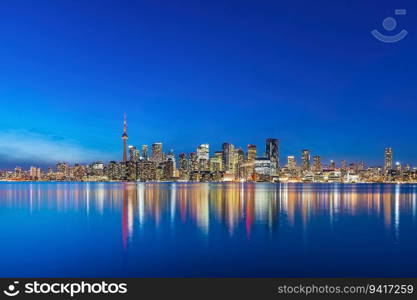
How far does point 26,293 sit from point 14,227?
A: 2537 cm

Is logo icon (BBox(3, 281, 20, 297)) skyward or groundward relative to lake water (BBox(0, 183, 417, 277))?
skyward

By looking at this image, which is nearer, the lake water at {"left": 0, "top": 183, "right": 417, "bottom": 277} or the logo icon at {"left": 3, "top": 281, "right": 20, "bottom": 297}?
the logo icon at {"left": 3, "top": 281, "right": 20, "bottom": 297}

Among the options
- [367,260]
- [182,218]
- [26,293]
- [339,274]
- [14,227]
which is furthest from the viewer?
[182,218]

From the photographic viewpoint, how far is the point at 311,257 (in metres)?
23.5

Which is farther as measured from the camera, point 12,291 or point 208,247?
point 208,247

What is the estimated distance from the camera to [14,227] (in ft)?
122

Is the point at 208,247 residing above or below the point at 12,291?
below

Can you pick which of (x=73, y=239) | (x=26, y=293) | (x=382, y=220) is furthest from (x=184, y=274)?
(x=382, y=220)

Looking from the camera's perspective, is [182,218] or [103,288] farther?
[182,218]

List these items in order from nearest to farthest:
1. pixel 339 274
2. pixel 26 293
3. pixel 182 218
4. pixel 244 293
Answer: pixel 26 293 < pixel 244 293 < pixel 339 274 < pixel 182 218

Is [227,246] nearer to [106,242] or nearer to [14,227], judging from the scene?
[106,242]

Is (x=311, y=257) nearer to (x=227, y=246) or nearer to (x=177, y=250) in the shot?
(x=227, y=246)

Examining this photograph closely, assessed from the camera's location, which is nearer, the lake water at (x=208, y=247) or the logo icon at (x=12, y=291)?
the logo icon at (x=12, y=291)

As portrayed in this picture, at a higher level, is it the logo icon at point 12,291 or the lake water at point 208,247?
the logo icon at point 12,291
